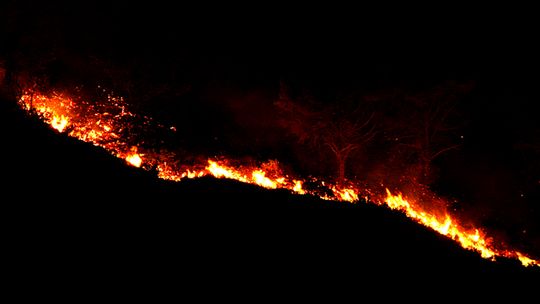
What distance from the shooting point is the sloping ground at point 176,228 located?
6.37 meters

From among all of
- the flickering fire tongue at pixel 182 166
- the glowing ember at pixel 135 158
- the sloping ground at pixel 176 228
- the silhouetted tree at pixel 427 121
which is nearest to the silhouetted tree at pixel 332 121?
the silhouetted tree at pixel 427 121

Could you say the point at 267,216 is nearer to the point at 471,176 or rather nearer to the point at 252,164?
the point at 252,164

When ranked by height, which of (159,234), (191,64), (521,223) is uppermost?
(191,64)

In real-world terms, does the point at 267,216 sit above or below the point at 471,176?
below

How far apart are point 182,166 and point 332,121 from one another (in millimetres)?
6775

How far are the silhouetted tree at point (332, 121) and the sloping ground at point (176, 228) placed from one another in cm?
661

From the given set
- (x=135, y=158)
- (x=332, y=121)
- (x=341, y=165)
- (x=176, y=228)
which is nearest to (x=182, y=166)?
(x=135, y=158)

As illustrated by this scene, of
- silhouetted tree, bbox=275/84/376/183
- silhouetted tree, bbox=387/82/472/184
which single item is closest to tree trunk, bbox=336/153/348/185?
silhouetted tree, bbox=275/84/376/183

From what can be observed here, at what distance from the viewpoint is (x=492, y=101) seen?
21.4 meters

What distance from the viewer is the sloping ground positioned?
637 centimetres

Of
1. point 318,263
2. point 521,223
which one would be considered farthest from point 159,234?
point 521,223

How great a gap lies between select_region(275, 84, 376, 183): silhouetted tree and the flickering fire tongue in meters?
1.79

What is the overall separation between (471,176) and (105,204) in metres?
18.1

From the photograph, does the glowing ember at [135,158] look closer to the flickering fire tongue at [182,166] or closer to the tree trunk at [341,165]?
the flickering fire tongue at [182,166]
